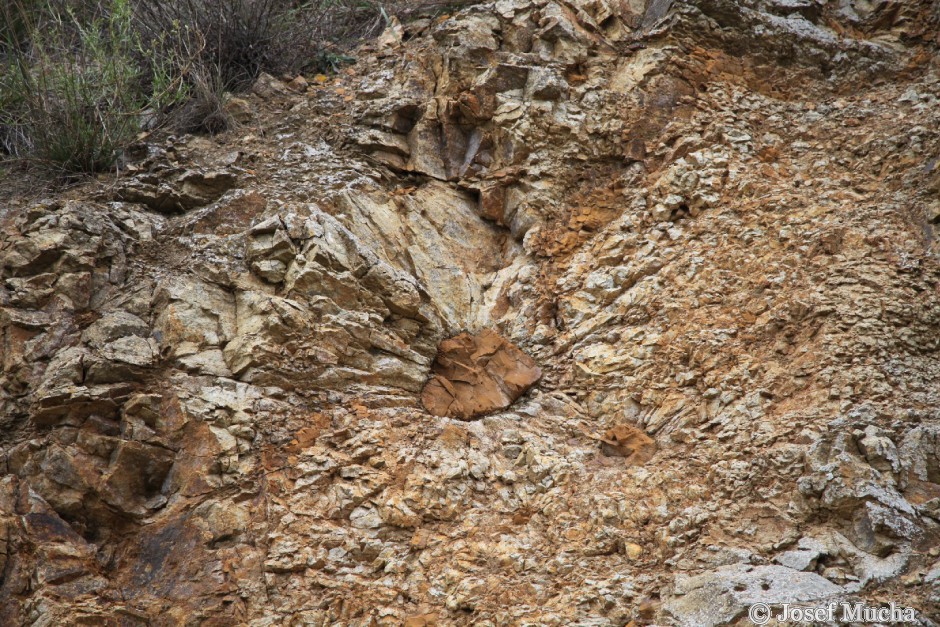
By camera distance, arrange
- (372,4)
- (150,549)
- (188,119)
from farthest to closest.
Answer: (372,4) < (188,119) < (150,549)

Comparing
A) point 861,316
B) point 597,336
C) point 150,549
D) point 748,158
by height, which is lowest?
point 150,549

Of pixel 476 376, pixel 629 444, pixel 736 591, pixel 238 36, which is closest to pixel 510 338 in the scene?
pixel 476 376

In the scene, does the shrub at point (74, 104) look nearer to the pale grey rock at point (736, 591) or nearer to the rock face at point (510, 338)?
the rock face at point (510, 338)

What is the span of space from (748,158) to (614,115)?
105 cm

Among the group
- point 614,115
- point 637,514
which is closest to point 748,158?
point 614,115

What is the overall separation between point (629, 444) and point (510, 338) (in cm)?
113

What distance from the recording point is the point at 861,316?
4.00 m

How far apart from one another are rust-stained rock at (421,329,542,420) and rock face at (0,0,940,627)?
0.07 ft

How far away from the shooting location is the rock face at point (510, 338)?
11.4 ft

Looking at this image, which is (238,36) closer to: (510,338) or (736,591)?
(510,338)

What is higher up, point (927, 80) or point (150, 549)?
point (927, 80)

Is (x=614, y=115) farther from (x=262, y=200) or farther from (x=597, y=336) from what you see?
(x=262, y=200)

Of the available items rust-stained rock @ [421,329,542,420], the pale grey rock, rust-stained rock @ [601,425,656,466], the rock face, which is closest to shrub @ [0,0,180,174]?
the rock face

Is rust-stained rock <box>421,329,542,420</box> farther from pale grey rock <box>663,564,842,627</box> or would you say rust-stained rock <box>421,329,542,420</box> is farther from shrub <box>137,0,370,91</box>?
shrub <box>137,0,370,91</box>
